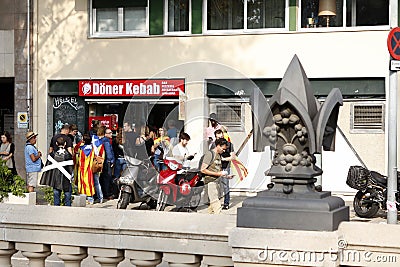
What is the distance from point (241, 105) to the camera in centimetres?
1897

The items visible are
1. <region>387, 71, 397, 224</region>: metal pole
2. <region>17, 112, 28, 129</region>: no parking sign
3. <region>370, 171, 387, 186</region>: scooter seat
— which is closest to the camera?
<region>387, 71, 397, 224</region>: metal pole

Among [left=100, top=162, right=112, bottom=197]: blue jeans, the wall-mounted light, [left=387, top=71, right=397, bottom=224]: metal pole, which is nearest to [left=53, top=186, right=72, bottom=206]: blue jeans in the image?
[left=100, top=162, right=112, bottom=197]: blue jeans

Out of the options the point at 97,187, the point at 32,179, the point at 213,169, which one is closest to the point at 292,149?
the point at 213,169

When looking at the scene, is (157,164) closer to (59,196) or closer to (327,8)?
(59,196)

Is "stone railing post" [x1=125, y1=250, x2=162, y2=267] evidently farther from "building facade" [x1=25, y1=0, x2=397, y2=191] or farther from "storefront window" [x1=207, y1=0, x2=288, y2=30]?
"storefront window" [x1=207, y1=0, x2=288, y2=30]

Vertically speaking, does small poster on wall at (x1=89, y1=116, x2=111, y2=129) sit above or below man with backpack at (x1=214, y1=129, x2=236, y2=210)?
above

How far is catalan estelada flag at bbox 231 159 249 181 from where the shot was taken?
15438 millimetres

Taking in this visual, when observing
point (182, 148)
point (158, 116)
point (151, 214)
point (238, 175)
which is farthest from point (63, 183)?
point (151, 214)

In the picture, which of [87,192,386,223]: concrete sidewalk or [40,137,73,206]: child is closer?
[87,192,386,223]: concrete sidewalk

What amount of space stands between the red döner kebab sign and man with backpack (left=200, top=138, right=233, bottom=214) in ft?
17.2

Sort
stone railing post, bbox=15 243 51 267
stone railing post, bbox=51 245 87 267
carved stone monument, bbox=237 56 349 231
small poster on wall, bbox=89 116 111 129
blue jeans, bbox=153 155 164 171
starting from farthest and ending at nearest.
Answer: small poster on wall, bbox=89 116 111 129 → blue jeans, bbox=153 155 164 171 → stone railing post, bbox=15 243 51 267 → stone railing post, bbox=51 245 87 267 → carved stone monument, bbox=237 56 349 231

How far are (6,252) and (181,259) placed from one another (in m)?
1.14

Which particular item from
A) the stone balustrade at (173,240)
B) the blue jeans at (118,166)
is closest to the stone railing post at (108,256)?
the stone balustrade at (173,240)

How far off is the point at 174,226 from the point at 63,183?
36.2 feet
